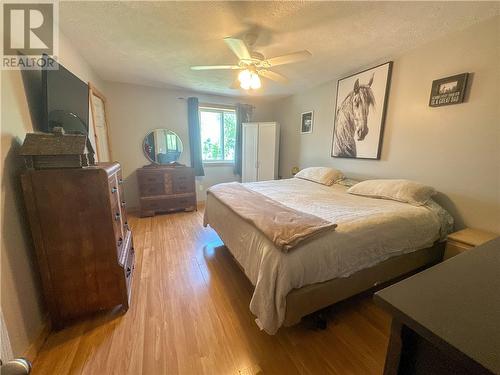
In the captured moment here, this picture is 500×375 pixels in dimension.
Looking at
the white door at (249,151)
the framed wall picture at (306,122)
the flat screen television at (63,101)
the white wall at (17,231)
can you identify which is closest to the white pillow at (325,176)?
the framed wall picture at (306,122)

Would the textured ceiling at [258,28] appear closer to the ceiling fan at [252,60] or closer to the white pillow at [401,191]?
the ceiling fan at [252,60]

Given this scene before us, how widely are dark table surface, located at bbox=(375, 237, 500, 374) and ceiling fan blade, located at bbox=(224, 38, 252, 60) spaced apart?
1.84m

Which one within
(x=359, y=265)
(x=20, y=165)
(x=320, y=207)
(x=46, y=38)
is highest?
(x=46, y=38)

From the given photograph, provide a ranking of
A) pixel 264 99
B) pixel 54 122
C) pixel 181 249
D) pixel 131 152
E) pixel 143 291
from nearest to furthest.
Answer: pixel 54 122, pixel 143 291, pixel 181 249, pixel 131 152, pixel 264 99

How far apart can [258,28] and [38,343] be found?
2844 mm

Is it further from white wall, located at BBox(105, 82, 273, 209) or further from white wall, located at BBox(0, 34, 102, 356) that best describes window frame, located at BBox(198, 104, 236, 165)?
white wall, located at BBox(0, 34, 102, 356)

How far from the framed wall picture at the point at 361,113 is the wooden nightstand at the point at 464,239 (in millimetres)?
1223

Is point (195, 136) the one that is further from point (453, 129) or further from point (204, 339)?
point (453, 129)

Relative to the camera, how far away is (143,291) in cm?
177

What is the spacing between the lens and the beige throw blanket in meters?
1.29

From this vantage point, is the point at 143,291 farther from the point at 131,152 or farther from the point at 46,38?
the point at 131,152

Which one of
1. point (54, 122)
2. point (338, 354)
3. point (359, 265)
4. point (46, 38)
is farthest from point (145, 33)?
point (338, 354)

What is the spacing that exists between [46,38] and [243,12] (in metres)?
1.59

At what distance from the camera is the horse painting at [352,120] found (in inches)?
108
